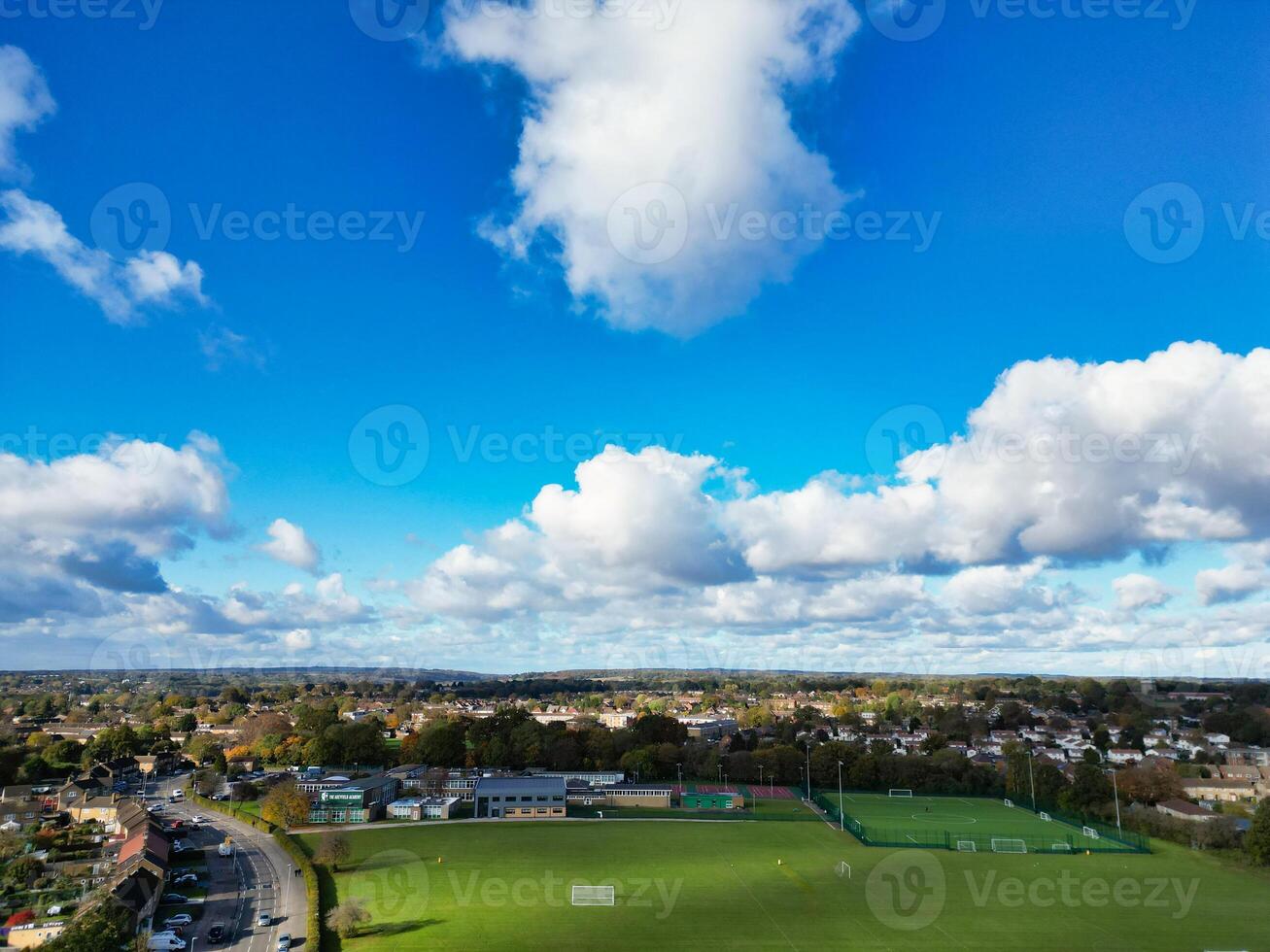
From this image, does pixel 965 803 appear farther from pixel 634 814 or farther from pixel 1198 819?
pixel 634 814

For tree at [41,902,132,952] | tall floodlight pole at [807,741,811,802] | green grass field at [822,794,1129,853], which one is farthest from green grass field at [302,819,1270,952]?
tall floodlight pole at [807,741,811,802]

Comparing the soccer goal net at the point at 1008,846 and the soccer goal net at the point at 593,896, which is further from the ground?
the soccer goal net at the point at 593,896

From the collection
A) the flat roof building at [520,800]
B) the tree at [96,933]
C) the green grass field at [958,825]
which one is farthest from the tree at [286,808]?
the green grass field at [958,825]

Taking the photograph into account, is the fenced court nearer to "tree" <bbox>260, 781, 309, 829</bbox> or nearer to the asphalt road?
the asphalt road

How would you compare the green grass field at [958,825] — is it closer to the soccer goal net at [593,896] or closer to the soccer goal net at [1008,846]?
the soccer goal net at [1008,846]

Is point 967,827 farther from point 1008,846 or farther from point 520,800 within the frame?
point 520,800

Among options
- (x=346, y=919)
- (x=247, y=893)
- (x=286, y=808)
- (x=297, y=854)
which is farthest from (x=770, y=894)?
(x=286, y=808)
